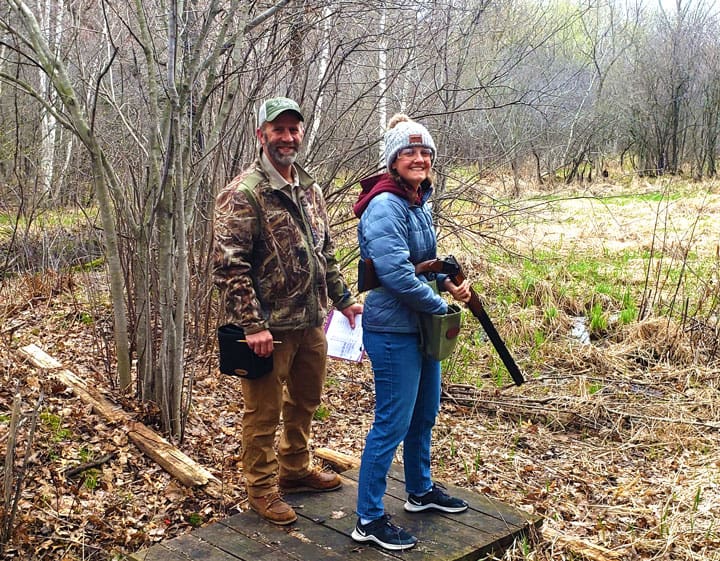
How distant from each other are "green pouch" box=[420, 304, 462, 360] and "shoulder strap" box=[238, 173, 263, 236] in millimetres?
890

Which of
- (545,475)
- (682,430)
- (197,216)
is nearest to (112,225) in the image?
(197,216)

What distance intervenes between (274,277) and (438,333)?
0.84 m

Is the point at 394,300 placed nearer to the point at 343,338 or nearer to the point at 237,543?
the point at 343,338

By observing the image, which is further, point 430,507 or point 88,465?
point 88,465

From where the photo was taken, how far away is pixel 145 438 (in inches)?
190

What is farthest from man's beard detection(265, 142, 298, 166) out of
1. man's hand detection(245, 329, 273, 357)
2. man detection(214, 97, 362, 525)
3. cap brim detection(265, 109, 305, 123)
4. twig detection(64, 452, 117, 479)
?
twig detection(64, 452, 117, 479)

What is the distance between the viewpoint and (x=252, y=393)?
3621 mm

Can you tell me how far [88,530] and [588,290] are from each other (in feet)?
22.3

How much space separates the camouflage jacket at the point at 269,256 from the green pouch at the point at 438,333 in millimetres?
611

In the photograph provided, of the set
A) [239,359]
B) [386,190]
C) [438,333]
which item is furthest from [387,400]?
[386,190]

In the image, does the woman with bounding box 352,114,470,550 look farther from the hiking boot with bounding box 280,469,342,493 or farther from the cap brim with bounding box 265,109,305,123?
the hiking boot with bounding box 280,469,342,493

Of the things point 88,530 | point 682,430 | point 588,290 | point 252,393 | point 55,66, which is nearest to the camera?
point 252,393

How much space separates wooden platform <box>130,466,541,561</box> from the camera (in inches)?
133

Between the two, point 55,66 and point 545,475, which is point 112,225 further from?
point 545,475
